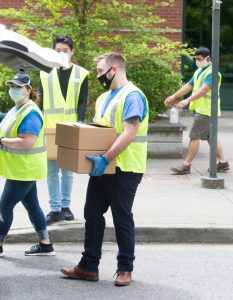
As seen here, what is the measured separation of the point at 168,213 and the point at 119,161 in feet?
8.27

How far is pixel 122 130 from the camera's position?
611 centimetres

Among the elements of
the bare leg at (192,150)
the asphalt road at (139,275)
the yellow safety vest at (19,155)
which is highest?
the yellow safety vest at (19,155)

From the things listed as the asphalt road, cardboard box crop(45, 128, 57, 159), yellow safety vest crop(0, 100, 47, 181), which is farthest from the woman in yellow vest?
the asphalt road

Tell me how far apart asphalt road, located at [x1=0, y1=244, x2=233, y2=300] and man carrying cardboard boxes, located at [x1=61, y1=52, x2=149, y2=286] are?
0.79 ft

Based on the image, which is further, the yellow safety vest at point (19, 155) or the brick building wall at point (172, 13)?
the brick building wall at point (172, 13)

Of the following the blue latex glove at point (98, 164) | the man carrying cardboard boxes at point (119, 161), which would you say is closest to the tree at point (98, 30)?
the man carrying cardboard boxes at point (119, 161)

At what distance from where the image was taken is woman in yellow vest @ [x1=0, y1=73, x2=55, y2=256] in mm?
6457

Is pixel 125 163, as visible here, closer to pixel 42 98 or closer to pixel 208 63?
pixel 42 98

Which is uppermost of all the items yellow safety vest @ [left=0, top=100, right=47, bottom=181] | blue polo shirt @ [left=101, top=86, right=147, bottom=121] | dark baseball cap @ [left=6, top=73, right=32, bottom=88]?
dark baseball cap @ [left=6, top=73, right=32, bottom=88]

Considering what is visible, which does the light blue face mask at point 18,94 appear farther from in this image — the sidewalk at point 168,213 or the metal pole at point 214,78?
the metal pole at point 214,78

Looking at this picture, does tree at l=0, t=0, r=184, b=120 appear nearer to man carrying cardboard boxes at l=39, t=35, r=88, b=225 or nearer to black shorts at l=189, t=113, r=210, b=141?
black shorts at l=189, t=113, r=210, b=141

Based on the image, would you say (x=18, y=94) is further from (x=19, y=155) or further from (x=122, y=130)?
(x=122, y=130)

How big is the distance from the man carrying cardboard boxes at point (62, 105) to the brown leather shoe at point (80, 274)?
1.48m

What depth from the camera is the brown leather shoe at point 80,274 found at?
639cm
